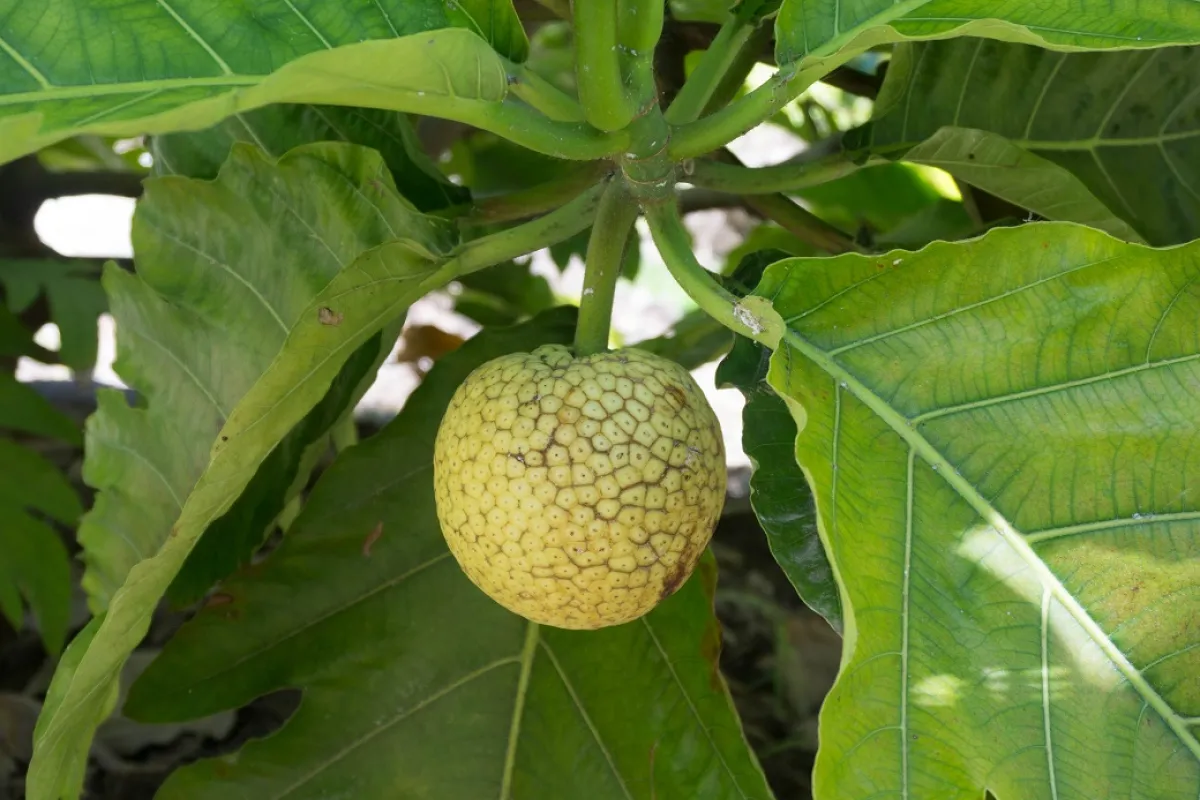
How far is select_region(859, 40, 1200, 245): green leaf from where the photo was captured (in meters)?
1.05

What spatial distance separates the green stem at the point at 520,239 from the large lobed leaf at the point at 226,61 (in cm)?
16

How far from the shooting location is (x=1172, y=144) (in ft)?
3.71

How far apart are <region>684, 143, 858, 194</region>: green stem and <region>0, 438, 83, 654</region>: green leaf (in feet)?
2.73

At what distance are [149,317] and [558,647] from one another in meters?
0.46

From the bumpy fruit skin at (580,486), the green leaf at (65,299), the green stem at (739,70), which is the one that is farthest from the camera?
the green leaf at (65,299)

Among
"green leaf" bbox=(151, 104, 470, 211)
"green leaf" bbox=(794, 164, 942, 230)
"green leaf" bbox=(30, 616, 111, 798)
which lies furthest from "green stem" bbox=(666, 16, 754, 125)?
"green leaf" bbox=(794, 164, 942, 230)

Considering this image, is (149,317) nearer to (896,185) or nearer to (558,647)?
(558,647)

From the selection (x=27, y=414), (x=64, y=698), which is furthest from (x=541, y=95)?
(x=27, y=414)

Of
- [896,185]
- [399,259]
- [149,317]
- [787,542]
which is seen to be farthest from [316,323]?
[896,185]

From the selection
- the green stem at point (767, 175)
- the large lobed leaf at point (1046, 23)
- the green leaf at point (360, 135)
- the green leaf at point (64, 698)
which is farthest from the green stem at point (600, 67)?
the green leaf at point (64, 698)

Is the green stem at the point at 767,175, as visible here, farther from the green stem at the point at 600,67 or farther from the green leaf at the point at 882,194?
the green leaf at the point at 882,194

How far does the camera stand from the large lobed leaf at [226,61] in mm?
526

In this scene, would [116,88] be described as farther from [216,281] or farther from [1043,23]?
[1043,23]

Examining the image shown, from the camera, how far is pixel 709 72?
2.95ft
